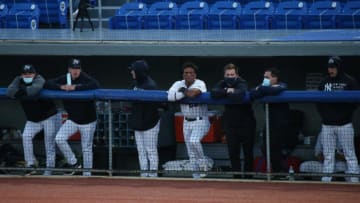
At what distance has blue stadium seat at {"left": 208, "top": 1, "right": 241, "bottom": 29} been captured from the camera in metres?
16.8

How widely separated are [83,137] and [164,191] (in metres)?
1.54

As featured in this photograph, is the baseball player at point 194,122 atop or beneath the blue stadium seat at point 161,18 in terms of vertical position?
beneath

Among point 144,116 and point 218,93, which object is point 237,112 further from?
point 144,116

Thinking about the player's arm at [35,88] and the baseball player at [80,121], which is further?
the baseball player at [80,121]

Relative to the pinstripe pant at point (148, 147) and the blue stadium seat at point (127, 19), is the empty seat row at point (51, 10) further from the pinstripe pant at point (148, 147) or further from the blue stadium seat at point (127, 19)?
the pinstripe pant at point (148, 147)

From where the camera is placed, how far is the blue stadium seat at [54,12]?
17.7 meters

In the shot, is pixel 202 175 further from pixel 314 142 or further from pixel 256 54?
pixel 256 54

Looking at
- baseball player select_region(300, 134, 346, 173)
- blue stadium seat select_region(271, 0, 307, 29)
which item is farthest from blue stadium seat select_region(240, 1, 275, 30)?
baseball player select_region(300, 134, 346, 173)

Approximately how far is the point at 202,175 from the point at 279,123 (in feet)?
3.97

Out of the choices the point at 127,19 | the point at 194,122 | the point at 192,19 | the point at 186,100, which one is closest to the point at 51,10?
the point at 127,19

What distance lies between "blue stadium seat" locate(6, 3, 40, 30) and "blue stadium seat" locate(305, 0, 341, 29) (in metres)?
5.39

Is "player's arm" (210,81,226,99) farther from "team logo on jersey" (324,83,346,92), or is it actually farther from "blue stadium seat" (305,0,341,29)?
"blue stadium seat" (305,0,341,29)

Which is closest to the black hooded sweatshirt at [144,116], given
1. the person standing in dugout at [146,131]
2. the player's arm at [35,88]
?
the person standing in dugout at [146,131]

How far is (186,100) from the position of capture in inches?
439
